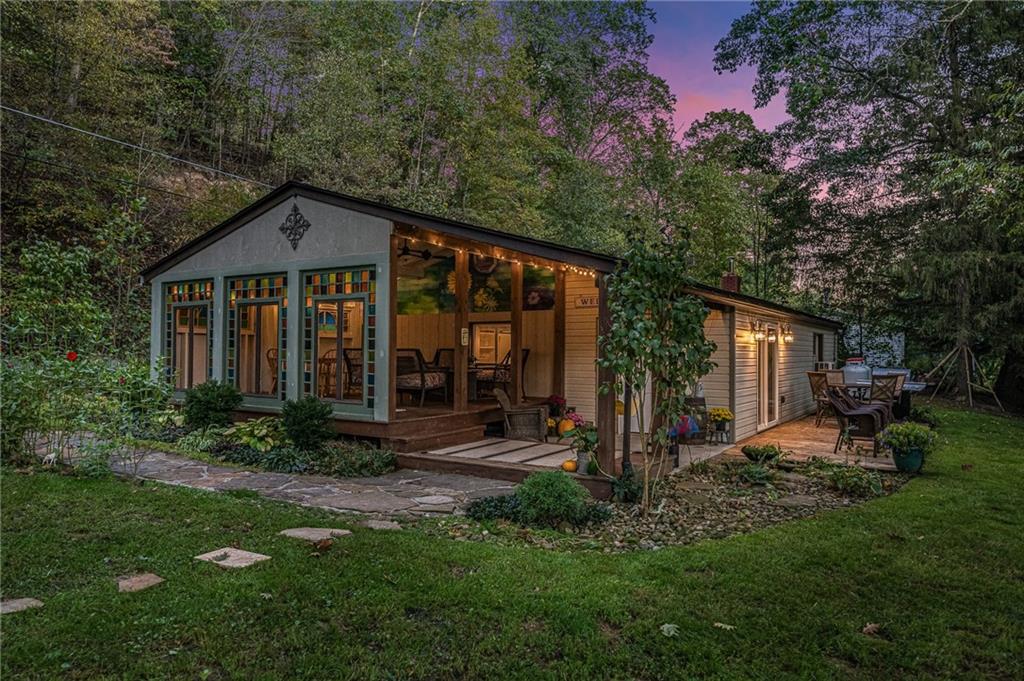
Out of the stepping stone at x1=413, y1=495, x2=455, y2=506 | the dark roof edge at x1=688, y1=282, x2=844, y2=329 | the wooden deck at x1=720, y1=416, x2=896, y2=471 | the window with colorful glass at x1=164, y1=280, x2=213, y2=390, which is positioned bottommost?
the wooden deck at x1=720, y1=416, x2=896, y2=471

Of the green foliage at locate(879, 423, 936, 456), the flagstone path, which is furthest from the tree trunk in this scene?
the flagstone path

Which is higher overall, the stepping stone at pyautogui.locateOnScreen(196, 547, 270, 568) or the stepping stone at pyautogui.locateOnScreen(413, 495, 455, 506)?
the stepping stone at pyautogui.locateOnScreen(196, 547, 270, 568)

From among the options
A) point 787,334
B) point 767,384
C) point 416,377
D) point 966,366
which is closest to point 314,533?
point 416,377

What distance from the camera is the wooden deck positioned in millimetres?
7945

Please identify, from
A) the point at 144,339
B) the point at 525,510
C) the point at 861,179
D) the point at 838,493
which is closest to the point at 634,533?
the point at 525,510

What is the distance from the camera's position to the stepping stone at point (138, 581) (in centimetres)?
314

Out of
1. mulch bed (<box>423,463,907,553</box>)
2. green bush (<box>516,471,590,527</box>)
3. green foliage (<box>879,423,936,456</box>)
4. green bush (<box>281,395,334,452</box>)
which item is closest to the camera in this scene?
mulch bed (<box>423,463,907,553</box>)

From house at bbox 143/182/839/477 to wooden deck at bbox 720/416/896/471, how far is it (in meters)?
0.39

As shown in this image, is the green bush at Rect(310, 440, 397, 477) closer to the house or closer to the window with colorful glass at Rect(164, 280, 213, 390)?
the house

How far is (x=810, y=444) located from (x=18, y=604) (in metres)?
9.92

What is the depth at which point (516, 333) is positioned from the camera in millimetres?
9266

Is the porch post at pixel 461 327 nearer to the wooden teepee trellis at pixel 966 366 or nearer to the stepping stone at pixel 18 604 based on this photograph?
the stepping stone at pixel 18 604

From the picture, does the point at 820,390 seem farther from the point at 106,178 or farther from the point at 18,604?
the point at 106,178

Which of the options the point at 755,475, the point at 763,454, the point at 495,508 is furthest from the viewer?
the point at 763,454
